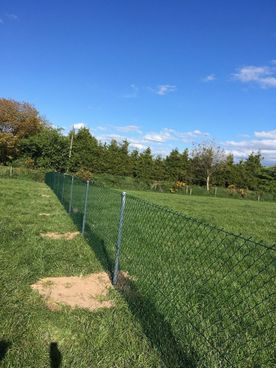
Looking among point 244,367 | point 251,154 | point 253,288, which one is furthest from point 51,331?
point 251,154

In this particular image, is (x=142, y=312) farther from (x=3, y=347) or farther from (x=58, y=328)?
(x=3, y=347)

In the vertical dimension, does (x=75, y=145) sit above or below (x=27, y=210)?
above

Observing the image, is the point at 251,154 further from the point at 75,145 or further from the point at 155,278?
the point at 155,278

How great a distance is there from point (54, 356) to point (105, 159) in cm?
4022

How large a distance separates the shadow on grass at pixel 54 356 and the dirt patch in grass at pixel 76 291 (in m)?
0.84

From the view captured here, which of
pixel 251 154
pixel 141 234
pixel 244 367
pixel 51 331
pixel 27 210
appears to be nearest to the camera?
pixel 244 367

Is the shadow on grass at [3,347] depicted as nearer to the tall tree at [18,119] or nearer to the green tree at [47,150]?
the green tree at [47,150]

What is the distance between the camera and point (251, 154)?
52.7m

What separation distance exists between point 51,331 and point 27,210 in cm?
830

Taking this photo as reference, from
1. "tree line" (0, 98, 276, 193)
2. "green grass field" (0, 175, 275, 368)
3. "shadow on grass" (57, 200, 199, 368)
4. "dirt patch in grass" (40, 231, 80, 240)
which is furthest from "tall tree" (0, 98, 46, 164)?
"shadow on grass" (57, 200, 199, 368)

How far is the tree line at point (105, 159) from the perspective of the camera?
39853mm

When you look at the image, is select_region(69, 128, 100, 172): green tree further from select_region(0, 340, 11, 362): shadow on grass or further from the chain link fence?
select_region(0, 340, 11, 362): shadow on grass

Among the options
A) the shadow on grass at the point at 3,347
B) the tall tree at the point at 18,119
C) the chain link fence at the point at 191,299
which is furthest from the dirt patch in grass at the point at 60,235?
the tall tree at the point at 18,119

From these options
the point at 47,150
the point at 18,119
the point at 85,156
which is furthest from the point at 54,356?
the point at 18,119
